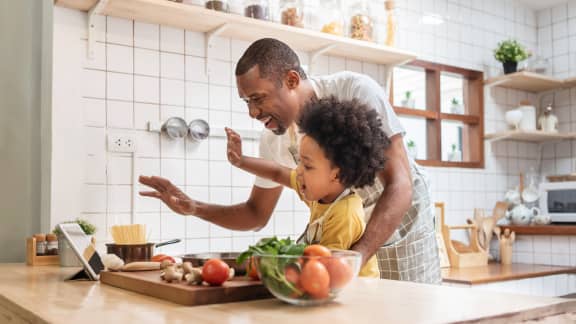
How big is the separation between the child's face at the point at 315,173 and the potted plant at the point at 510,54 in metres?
3.19

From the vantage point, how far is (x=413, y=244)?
6.12 feet

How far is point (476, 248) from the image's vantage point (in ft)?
12.6

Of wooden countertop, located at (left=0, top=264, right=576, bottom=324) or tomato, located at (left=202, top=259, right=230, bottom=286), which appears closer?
wooden countertop, located at (left=0, top=264, right=576, bottom=324)

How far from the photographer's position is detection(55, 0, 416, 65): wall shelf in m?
2.58

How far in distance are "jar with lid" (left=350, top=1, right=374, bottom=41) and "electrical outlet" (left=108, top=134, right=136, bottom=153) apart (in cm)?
134

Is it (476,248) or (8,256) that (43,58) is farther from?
(476,248)

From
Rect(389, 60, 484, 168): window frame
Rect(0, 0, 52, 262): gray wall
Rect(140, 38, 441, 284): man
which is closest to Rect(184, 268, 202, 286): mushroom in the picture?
Rect(140, 38, 441, 284): man

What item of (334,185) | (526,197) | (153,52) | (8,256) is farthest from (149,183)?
(526,197)

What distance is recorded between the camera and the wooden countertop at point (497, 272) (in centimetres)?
315

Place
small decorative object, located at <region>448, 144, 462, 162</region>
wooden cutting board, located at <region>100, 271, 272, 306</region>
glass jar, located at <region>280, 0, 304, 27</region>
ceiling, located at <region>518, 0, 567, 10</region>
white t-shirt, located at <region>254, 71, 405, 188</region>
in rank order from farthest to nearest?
ceiling, located at <region>518, 0, 567, 10</region>, small decorative object, located at <region>448, 144, 462, 162</region>, glass jar, located at <region>280, 0, 304, 27</region>, white t-shirt, located at <region>254, 71, 405, 188</region>, wooden cutting board, located at <region>100, 271, 272, 306</region>

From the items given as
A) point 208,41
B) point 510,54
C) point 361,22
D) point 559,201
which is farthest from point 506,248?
point 208,41

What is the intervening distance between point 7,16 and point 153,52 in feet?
2.07

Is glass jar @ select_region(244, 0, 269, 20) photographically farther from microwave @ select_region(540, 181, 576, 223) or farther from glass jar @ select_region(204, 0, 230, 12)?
microwave @ select_region(540, 181, 576, 223)

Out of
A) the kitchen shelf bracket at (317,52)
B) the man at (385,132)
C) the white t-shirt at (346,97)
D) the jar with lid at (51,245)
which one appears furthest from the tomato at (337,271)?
the kitchen shelf bracket at (317,52)
